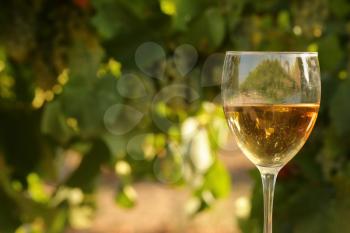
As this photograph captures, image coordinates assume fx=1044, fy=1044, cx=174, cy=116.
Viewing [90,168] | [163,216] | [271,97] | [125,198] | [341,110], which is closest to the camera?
[271,97]

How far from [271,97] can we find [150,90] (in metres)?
0.72

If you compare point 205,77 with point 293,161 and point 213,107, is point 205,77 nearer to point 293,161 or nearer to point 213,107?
point 293,161

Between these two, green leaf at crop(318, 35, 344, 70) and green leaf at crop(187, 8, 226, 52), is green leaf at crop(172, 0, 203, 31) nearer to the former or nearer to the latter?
green leaf at crop(187, 8, 226, 52)

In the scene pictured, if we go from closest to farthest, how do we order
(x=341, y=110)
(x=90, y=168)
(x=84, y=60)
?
(x=341, y=110) → (x=84, y=60) → (x=90, y=168)

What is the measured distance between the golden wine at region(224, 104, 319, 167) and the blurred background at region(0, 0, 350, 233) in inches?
20.1

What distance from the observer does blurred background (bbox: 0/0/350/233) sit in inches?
80.5

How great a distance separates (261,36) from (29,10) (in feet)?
1.59

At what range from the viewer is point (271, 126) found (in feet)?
4.85

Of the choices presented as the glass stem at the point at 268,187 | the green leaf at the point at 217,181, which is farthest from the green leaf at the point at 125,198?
the glass stem at the point at 268,187

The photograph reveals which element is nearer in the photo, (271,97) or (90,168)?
(271,97)

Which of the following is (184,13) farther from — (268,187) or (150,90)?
(268,187)

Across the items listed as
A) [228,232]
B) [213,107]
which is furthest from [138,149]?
[228,232]

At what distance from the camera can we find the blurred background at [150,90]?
6.71 ft

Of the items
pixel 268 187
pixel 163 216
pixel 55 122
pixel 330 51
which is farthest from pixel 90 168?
pixel 163 216
